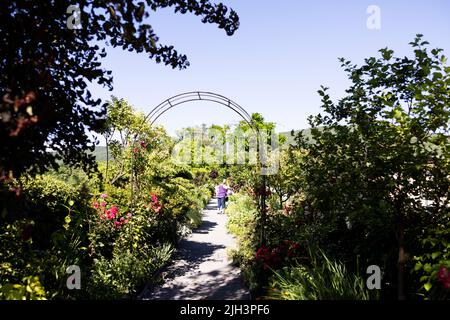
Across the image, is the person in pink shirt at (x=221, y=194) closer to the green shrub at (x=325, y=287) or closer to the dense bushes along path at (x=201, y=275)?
the dense bushes along path at (x=201, y=275)

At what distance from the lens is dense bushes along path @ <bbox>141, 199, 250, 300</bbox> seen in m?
5.52

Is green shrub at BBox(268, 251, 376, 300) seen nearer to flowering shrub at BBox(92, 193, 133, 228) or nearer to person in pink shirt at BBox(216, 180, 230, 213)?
flowering shrub at BBox(92, 193, 133, 228)

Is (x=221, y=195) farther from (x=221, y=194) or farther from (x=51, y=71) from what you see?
(x=51, y=71)

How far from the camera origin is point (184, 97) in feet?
21.8

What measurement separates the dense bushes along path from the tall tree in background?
12.4 ft

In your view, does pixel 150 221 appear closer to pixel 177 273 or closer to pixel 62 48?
pixel 177 273

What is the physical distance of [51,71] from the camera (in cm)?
243

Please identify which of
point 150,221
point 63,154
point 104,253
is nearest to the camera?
point 63,154

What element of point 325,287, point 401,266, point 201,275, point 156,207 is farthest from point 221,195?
point 401,266

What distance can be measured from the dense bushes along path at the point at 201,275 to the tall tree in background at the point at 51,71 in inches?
149

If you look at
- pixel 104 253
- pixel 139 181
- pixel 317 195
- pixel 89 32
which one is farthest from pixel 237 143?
pixel 89 32

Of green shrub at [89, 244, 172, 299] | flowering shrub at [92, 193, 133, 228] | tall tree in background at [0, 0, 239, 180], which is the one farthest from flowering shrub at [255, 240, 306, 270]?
tall tree in background at [0, 0, 239, 180]

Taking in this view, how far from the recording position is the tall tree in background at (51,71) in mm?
1870
